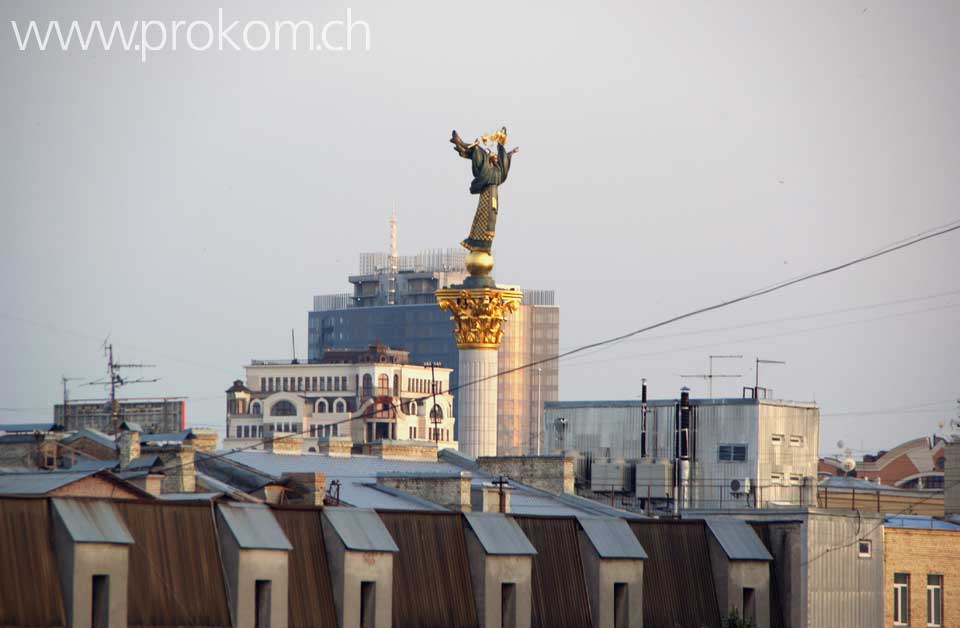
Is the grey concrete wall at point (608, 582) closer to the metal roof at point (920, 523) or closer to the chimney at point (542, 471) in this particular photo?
the metal roof at point (920, 523)

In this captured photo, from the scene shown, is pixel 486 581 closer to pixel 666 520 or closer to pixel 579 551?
pixel 579 551

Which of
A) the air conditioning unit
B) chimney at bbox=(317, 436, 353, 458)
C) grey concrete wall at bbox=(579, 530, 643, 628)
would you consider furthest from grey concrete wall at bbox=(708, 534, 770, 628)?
chimney at bbox=(317, 436, 353, 458)

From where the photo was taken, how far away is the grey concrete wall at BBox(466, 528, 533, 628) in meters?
60.9

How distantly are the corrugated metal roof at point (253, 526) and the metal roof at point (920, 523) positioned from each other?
28119 millimetres

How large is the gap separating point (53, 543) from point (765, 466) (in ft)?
189

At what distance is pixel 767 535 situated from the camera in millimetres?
68875

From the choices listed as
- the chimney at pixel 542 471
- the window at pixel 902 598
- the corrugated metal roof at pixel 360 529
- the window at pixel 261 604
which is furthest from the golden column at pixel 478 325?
the window at pixel 261 604

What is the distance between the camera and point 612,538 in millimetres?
64438

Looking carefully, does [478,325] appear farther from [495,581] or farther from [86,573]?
[86,573]

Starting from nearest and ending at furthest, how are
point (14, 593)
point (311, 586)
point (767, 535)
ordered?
point (14, 593), point (311, 586), point (767, 535)

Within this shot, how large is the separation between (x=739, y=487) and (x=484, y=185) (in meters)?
18.2

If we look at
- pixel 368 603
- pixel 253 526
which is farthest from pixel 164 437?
pixel 253 526

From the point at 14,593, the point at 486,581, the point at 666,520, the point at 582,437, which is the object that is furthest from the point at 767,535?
the point at 582,437

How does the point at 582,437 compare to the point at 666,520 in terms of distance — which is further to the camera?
the point at 582,437
